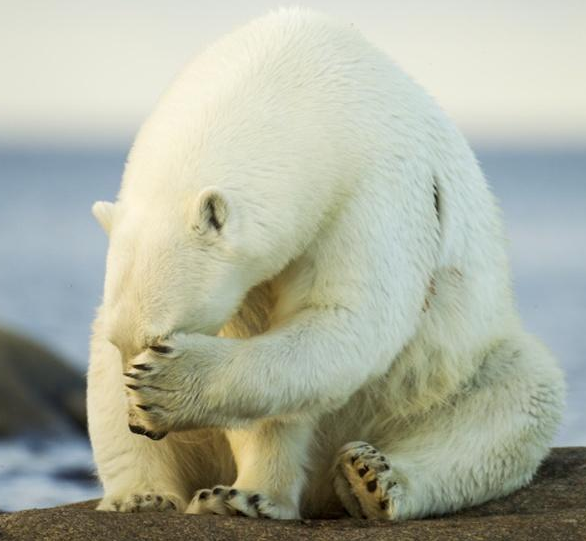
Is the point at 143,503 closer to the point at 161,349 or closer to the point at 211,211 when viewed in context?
the point at 161,349

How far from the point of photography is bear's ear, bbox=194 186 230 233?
15.7ft

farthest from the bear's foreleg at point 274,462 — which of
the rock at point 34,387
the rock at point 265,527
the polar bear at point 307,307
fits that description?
the rock at point 34,387

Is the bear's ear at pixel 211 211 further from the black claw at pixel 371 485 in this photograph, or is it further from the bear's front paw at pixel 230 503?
the black claw at pixel 371 485

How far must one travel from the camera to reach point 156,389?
4.94 m

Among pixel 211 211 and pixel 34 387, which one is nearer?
pixel 211 211

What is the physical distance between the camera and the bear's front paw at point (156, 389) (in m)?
4.84

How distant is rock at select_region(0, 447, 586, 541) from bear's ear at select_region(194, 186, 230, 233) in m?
0.98

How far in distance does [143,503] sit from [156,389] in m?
0.73

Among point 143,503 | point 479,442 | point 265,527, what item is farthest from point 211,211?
point 479,442

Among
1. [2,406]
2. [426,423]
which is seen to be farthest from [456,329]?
[2,406]

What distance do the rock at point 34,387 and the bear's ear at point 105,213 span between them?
628cm

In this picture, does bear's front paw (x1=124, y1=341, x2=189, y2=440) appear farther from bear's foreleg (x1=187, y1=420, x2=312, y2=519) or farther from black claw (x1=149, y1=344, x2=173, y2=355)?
bear's foreleg (x1=187, y1=420, x2=312, y2=519)

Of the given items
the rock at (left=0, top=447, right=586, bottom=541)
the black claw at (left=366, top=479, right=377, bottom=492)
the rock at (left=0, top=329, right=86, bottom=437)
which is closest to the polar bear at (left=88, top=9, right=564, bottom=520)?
the black claw at (left=366, top=479, right=377, bottom=492)

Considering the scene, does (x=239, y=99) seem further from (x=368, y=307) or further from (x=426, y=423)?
(x=426, y=423)
